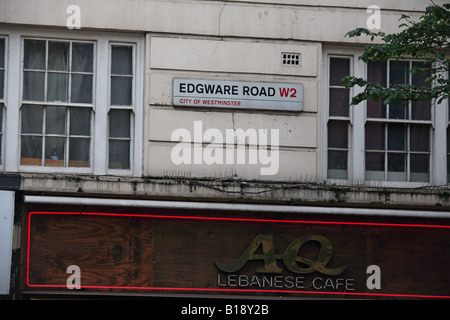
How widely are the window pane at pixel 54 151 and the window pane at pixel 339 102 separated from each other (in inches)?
166

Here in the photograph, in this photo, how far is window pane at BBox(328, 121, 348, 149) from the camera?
1269 centimetres

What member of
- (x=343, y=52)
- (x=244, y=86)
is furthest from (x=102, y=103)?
(x=343, y=52)

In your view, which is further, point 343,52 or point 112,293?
point 343,52

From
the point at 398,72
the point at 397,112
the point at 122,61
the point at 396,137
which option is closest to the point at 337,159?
the point at 396,137

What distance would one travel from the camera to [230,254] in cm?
1198

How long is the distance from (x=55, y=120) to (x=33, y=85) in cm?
63

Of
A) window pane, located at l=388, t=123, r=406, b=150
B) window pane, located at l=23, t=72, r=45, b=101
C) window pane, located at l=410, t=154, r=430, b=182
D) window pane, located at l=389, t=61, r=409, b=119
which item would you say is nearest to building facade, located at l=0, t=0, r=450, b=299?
window pane, located at l=23, t=72, r=45, b=101

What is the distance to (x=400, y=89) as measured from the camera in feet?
34.5

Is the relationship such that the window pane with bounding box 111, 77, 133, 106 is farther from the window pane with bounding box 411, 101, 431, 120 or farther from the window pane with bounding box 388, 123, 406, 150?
the window pane with bounding box 411, 101, 431, 120

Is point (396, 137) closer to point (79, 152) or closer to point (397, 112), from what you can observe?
point (397, 112)

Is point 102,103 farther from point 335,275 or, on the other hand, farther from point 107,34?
point 335,275

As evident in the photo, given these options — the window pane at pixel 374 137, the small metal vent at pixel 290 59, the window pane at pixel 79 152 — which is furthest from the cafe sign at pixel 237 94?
the window pane at pixel 79 152

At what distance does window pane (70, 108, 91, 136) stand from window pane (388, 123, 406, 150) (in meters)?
4.74
